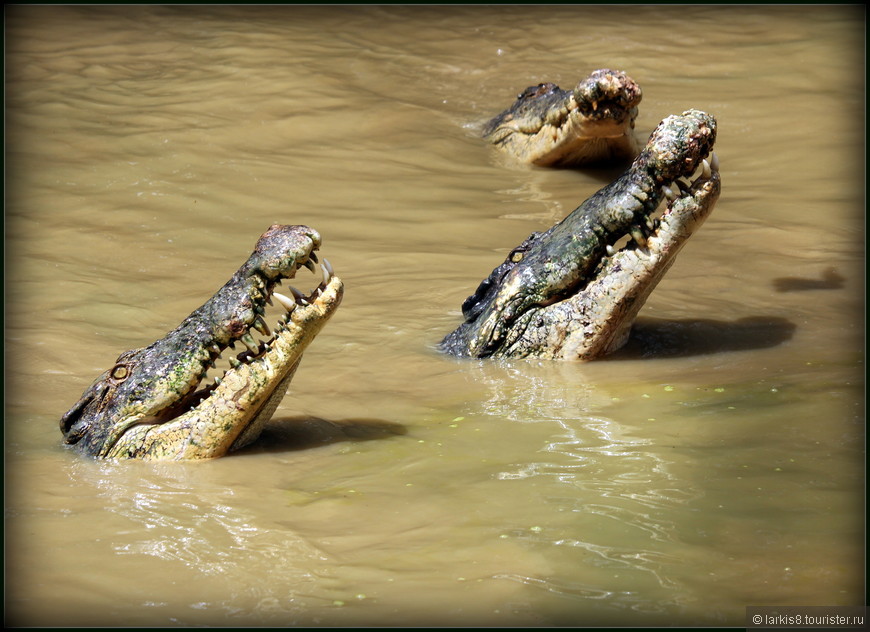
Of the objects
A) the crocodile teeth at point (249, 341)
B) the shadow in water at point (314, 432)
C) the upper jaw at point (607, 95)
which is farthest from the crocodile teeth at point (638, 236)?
the upper jaw at point (607, 95)

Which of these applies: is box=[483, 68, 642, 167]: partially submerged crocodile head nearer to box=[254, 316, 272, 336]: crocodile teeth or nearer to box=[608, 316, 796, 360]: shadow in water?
Result: box=[608, 316, 796, 360]: shadow in water

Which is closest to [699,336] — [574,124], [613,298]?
[613,298]

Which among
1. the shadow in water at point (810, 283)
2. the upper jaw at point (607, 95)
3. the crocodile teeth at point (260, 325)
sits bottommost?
the shadow in water at point (810, 283)

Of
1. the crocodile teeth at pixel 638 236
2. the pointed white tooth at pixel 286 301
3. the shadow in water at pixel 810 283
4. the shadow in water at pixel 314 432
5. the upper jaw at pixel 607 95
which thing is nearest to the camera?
the pointed white tooth at pixel 286 301

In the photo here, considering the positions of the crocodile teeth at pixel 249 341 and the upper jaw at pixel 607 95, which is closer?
the crocodile teeth at pixel 249 341

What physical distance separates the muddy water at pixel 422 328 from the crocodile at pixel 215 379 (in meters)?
0.15

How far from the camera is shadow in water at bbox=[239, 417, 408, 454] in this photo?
15.9 feet

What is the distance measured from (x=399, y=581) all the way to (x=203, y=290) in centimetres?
387

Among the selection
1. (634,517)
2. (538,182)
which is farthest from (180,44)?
(634,517)

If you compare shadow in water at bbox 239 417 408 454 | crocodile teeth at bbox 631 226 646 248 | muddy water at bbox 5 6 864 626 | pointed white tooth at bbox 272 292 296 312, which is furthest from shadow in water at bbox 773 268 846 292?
pointed white tooth at bbox 272 292 296 312

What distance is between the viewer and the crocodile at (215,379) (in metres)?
4.54

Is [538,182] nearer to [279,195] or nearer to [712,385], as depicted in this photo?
[279,195]

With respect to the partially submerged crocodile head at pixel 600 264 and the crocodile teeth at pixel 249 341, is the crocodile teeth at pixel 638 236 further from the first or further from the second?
the crocodile teeth at pixel 249 341

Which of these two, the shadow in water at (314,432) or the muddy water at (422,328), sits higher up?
the muddy water at (422,328)
